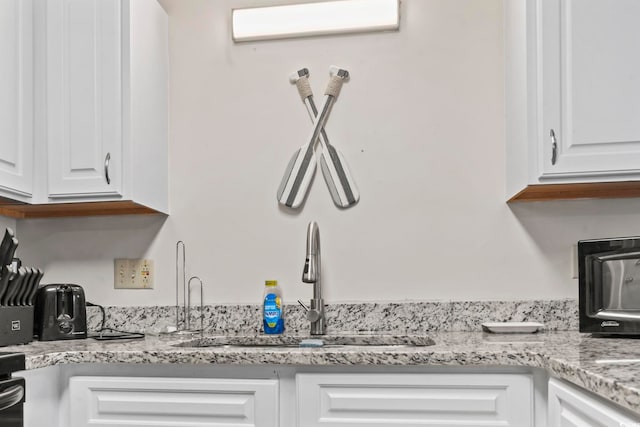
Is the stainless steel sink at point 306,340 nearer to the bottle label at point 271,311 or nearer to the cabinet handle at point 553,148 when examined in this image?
the bottle label at point 271,311

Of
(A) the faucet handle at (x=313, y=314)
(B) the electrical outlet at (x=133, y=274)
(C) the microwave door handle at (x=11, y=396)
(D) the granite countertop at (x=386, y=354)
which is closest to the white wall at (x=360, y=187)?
(B) the electrical outlet at (x=133, y=274)

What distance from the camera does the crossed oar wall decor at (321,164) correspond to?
A: 229 centimetres

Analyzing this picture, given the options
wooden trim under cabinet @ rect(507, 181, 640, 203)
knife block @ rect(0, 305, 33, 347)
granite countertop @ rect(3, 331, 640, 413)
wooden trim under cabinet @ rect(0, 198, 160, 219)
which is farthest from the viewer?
wooden trim under cabinet @ rect(0, 198, 160, 219)

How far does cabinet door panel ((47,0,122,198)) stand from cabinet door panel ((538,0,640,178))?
137cm

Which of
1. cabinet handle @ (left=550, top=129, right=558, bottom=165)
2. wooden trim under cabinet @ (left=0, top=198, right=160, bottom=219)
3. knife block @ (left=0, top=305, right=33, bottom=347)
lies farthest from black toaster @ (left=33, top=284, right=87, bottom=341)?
cabinet handle @ (left=550, top=129, right=558, bottom=165)

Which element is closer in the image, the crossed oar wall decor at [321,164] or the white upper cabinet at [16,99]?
the white upper cabinet at [16,99]

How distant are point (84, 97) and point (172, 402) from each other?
3.53 ft

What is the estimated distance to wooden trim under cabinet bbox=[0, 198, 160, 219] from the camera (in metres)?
2.20

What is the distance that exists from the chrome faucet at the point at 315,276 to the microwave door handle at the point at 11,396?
0.89 meters

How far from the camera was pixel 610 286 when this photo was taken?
1.77 m

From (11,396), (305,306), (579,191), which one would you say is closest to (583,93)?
Result: (579,191)

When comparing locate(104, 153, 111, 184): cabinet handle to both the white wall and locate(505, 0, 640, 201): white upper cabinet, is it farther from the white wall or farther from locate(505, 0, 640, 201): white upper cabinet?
locate(505, 0, 640, 201): white upper cabinet

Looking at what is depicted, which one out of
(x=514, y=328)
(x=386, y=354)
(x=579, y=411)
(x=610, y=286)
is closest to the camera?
(x=579, y=411)

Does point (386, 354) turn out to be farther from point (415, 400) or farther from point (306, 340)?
point (306, 340)
